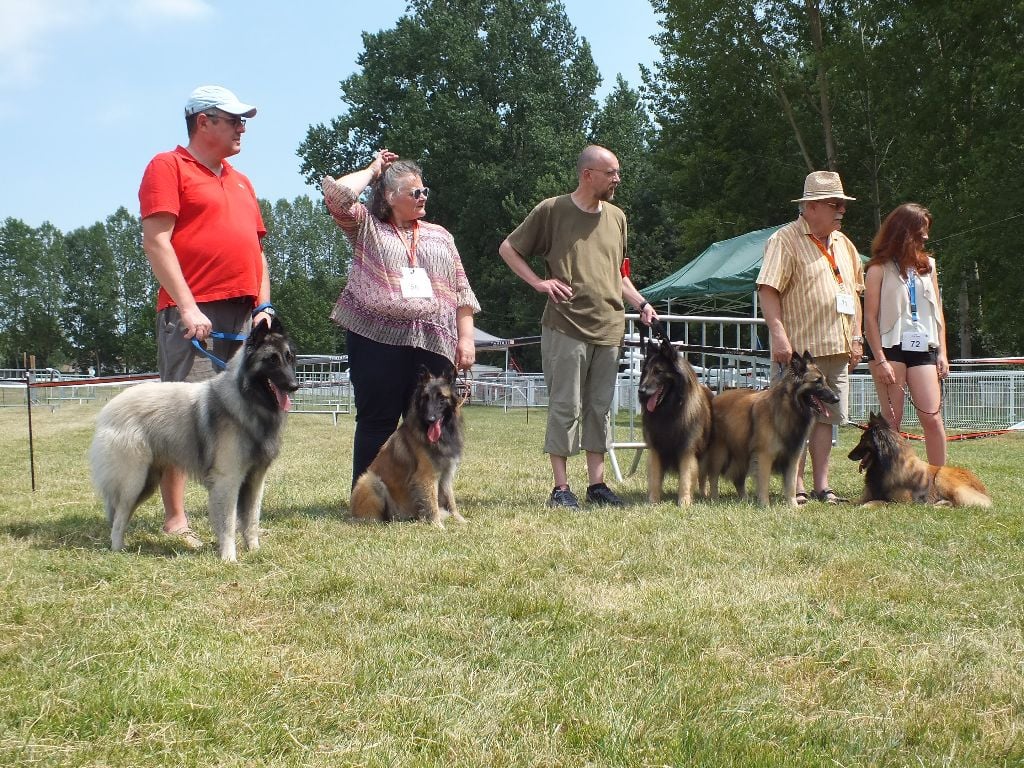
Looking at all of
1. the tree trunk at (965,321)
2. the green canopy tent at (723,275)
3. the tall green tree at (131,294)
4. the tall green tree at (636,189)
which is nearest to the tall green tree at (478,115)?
the tall green tree at (636,189)

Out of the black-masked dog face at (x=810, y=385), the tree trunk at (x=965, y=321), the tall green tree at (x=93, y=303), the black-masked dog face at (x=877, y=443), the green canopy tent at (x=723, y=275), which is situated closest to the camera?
the black-masked dog face at (x=810, y=385)

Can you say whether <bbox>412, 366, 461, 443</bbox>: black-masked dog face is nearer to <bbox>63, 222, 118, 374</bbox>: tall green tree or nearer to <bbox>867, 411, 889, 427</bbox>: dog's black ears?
<bbox>867, 411, 889, 427</bbox>: dog's black ears

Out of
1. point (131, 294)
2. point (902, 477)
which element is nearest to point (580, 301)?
point (902, 477)

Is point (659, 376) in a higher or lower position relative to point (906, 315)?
lower

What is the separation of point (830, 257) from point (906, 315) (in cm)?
64

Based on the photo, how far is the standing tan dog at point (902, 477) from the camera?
18.9ft

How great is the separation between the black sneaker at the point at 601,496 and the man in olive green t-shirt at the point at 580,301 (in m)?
0.02

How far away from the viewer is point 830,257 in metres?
5.87

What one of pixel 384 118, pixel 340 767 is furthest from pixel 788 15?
pixel 340 767

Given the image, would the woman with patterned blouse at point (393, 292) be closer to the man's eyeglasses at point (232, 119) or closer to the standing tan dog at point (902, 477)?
the man's eyeglasses at point (232, 119)

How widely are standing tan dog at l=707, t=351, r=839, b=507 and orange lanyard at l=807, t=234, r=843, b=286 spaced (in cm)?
62

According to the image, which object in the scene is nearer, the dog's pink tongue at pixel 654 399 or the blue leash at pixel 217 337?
the blue leash at pixel 217 337

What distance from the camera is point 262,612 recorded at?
3.17 metres

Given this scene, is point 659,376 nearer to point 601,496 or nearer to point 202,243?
point 601,496
